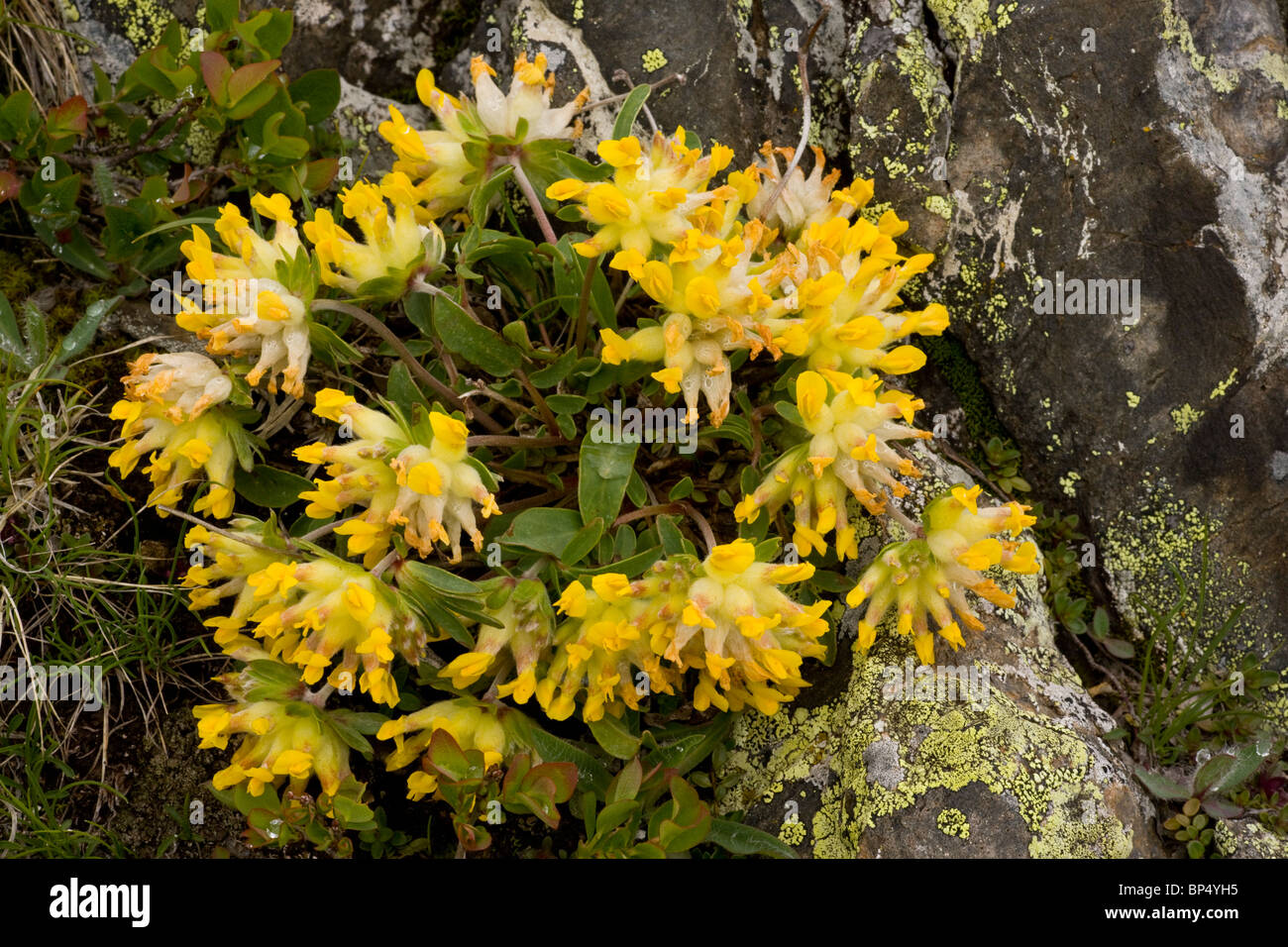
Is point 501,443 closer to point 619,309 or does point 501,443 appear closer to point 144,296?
point 619,309

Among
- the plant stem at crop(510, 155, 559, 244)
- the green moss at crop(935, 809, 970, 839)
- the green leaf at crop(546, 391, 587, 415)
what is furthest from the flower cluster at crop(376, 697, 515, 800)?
the plant stem at crop(510, 155, 559, 244)

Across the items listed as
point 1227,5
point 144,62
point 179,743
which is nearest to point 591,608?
point 179,743

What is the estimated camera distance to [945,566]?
284 centimetres

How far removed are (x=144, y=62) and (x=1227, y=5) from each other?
3.55m

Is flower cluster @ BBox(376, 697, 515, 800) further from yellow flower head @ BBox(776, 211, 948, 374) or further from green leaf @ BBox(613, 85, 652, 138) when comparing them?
green leaf @ BBox(613, 85, 652, 138)

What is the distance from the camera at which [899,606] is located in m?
2.90

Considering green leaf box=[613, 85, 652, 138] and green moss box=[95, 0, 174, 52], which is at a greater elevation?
green moss box=[95, 0, 174, 52]

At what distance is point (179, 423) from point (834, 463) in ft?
5.78

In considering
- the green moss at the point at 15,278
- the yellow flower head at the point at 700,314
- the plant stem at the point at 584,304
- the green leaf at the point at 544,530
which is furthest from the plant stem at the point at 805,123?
the green moss at the point at 15,278

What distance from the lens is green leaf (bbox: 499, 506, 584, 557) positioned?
9.60 feet

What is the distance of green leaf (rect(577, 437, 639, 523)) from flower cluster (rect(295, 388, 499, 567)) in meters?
0.34

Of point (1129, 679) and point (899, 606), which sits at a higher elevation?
point (899, 606)

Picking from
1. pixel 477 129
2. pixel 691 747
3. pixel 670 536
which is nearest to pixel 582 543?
pixel 670 536

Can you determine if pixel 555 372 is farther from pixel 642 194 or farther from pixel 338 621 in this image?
pixel 338 621
